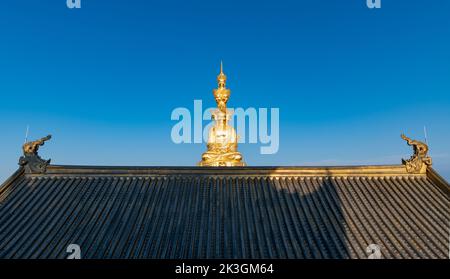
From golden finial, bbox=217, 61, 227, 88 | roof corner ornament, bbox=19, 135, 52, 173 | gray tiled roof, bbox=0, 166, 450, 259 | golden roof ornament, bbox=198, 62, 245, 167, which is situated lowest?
gray tiled roof, bbox=0, 166, 450, 259

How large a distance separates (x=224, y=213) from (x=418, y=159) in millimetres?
7247

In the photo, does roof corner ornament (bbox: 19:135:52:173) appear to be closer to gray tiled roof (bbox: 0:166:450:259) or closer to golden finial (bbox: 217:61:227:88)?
gray tiled roof (bbox: 0:166:450:259)

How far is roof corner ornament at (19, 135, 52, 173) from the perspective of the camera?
11.8m

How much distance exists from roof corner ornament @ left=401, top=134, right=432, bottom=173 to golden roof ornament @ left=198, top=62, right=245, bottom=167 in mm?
8994

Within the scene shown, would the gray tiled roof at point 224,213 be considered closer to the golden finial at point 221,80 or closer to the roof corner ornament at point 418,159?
the roof corner ornament at point 418,159

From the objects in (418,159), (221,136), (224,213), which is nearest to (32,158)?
(224,213)

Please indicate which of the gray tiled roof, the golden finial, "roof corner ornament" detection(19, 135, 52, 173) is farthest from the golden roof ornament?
"roof corner ornament" detection(19, 135, 52, 173)

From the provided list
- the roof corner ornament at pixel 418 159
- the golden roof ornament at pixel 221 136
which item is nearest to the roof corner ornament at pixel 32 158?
the golden roof ornament at pixel 221 136

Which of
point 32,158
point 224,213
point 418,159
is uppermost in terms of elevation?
point 418,159

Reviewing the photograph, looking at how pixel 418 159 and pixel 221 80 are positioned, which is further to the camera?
pixel 221 80

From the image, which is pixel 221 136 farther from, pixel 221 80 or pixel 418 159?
pixel 418 159

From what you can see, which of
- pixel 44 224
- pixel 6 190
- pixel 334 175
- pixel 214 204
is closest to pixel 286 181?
pixel 334 175

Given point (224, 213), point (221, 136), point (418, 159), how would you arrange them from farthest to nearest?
1. point (221, 136)
2. point (418, 159)
3. point (224, 213)

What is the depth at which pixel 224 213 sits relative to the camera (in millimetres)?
9938
